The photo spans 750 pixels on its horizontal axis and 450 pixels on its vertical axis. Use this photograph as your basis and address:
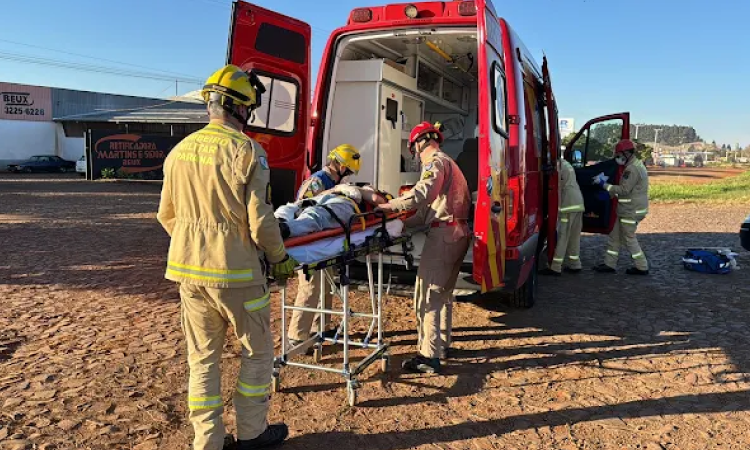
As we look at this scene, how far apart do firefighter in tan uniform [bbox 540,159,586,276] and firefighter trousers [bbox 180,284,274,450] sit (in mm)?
5866

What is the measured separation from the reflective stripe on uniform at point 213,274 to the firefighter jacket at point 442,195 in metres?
1.57

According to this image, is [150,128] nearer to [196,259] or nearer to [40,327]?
[40,327]

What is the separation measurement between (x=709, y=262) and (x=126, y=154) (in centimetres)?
2504

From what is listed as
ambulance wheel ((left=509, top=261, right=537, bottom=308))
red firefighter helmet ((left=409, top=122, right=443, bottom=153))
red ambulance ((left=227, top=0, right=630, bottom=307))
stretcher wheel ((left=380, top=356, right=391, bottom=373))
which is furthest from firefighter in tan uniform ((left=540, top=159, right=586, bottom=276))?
stretcher wheel ((left=380, top=356, right=391, bottom=373))

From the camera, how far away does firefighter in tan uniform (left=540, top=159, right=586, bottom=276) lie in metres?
8.06

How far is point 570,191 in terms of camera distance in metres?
8.16

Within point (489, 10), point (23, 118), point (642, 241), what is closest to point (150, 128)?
point (23, 118)

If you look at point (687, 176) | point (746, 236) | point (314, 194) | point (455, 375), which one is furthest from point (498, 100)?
point (687, 176)

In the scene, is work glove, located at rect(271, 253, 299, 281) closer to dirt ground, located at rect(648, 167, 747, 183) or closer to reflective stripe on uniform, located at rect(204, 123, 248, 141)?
reflective stripe on uniform, located at rect(204, 123, 248, 141)

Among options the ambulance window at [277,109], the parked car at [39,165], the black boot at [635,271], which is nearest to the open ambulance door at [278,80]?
the ambulance window at [277,109]

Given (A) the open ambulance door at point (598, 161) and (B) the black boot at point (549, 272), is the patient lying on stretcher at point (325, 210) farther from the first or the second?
(A) the open ambulance door at point (598, 161)

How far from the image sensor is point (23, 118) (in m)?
37.9

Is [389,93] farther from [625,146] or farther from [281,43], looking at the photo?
[625,146]

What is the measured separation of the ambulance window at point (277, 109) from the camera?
5263 mm
